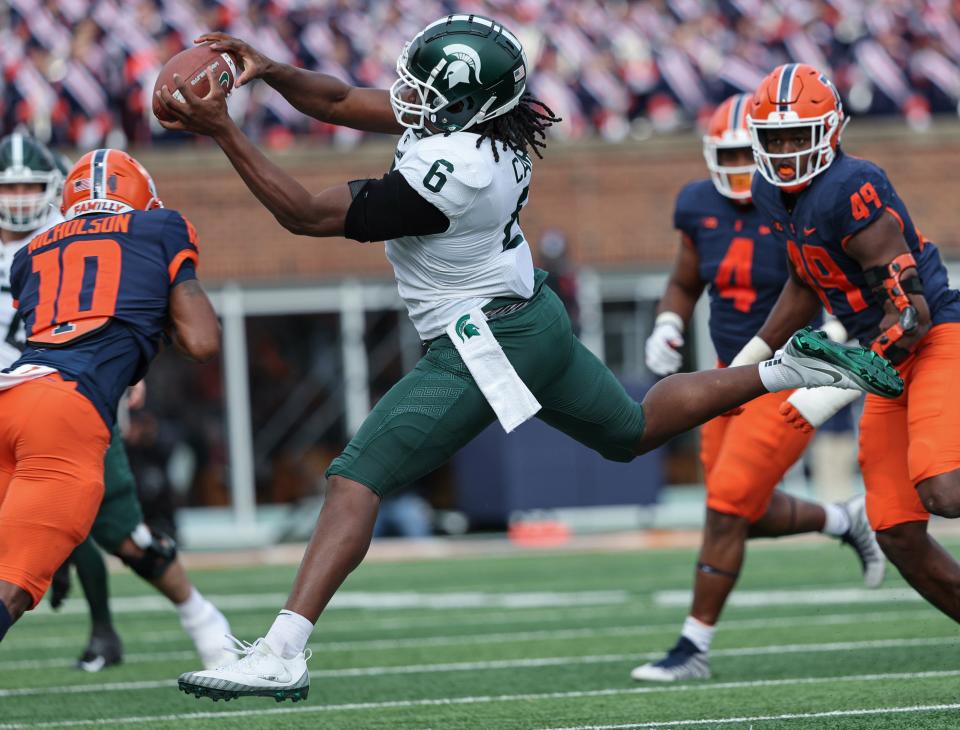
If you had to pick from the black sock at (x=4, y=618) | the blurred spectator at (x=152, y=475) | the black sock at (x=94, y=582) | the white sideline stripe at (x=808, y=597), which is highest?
the black sock at (x=4, y=618)

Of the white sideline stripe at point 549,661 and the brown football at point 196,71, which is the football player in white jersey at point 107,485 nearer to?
the white sideline stripe at point 549,661

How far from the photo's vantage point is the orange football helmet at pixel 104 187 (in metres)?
4.75

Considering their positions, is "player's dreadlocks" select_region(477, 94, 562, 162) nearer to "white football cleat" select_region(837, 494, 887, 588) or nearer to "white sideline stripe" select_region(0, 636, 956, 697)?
"white sideline stripe" select_region(0, 636, 956, 697)

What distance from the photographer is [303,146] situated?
50.7 feet

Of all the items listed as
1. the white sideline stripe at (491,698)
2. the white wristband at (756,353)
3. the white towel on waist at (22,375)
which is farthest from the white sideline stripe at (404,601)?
the white towel on waist at (22,375)

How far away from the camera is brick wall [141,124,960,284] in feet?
50.9

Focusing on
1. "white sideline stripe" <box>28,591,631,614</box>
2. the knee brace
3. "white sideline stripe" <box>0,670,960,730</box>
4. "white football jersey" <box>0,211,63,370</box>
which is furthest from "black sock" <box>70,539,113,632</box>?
"white sideline stripe" <box>28,591,631,614</box>

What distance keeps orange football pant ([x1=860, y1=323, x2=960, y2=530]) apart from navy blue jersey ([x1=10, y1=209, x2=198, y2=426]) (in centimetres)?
215

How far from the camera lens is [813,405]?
508 cm

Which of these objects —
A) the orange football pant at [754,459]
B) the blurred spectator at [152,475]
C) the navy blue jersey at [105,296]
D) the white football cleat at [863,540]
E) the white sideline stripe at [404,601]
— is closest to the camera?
the navy blue jersey at [105,296]

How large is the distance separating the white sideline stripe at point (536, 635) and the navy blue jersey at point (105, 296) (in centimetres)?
262

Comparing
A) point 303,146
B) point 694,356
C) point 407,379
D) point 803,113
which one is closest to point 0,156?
point 407,379

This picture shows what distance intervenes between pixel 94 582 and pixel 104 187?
94.1 inches

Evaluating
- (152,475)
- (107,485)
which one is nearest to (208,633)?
(107,485)
